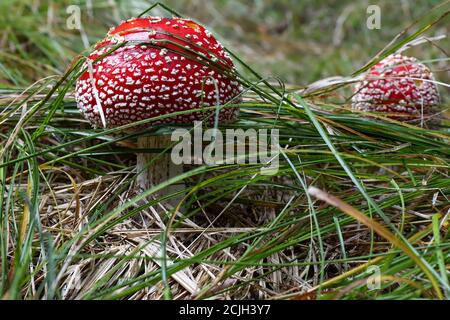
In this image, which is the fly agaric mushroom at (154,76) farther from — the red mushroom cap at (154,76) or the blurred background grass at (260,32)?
the blurred background grass at (260,32)

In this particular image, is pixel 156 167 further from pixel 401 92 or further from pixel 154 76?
pixel 401 92

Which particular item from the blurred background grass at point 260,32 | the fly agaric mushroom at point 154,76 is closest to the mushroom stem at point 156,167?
the fly agaric mushroom at point 154,76

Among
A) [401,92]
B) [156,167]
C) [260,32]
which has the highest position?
[260,32]

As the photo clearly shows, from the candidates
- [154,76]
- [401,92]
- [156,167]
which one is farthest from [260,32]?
[154,76]

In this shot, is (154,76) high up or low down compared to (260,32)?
down

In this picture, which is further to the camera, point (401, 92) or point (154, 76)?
point (401, 92)
